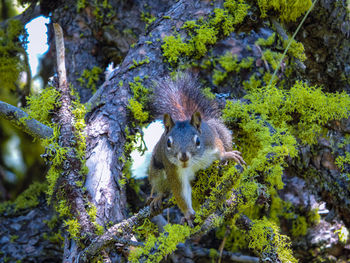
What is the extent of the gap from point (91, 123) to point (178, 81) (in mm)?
523

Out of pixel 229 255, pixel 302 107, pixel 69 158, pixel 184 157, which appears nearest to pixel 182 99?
pixel 184 157

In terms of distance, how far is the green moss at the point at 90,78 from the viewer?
282 centimetres

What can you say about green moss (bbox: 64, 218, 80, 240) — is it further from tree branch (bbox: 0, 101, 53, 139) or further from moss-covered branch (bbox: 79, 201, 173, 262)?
tree branch (bbox: 0, 101, 53, 139)

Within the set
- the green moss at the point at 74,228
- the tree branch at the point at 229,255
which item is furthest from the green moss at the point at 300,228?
the green moss at the point at 74,228

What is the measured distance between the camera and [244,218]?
1803 mm

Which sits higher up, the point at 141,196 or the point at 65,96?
the point at 65,96

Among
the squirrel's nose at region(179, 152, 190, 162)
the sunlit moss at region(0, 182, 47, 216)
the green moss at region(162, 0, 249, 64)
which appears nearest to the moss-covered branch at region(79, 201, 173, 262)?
the squirrel's nose at region(179, 152, 190, 162)

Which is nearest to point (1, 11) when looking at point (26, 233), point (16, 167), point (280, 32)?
point (16, 167)

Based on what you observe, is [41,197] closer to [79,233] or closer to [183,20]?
[79,233]

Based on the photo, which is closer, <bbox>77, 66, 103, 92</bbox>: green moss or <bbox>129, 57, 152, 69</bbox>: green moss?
<bbox>129, 57, 152, 69</bbox>: green moss

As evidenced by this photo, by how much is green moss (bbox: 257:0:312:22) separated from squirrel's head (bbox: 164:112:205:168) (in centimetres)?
71

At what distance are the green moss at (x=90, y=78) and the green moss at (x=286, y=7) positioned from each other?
1.26 meters

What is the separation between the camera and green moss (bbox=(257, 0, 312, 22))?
7.12ft

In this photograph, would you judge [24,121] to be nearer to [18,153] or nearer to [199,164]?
[199,164]
